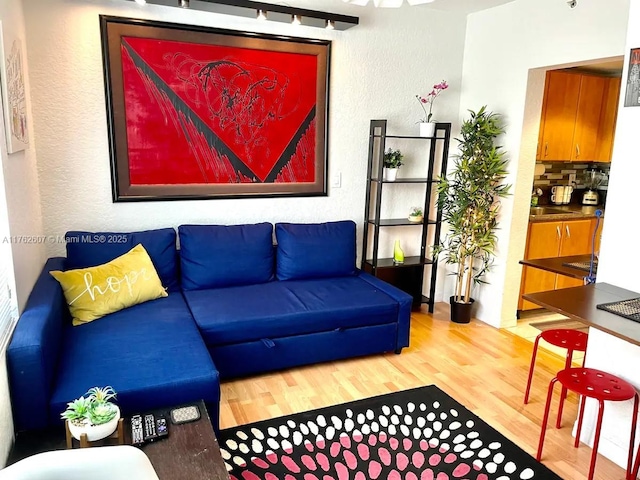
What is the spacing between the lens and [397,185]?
422 cm

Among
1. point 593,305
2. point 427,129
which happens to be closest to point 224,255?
point 427,129

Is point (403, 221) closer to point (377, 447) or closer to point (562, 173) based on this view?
point (562, 173)

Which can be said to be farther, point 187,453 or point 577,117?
point 577,117

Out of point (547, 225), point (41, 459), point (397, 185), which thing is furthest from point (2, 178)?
point (547, 225)

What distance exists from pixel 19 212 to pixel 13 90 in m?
0.60

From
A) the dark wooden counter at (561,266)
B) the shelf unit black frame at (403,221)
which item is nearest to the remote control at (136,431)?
the dark wooden counter at (561,266)

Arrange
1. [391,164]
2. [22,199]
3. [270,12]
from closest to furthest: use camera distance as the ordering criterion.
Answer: [22,199], [270,12], [391,164]

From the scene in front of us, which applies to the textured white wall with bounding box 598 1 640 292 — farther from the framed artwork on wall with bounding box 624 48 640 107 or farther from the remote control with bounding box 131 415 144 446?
the remote control with bounding box 131 415 144 446

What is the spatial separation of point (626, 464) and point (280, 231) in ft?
8.26

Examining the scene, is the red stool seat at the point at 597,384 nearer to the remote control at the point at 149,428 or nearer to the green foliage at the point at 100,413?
the remote control at the point at 149,428

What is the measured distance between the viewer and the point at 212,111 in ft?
11.5

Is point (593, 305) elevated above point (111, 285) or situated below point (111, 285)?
above

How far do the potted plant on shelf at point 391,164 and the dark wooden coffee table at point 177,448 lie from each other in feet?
8.30

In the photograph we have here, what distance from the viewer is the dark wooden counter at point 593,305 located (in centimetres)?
189
